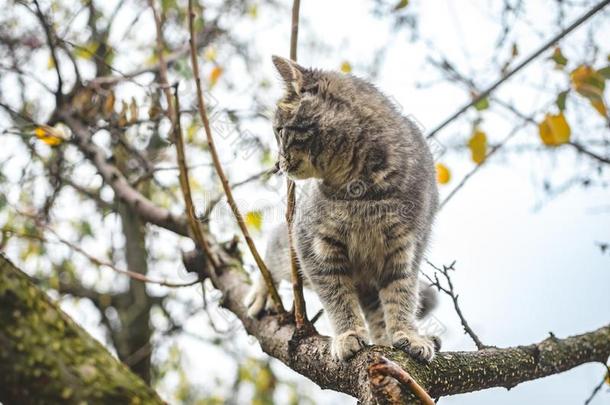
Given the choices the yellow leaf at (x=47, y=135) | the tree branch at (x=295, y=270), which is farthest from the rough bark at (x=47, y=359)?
the yellow leaf at (x=47, y=135)

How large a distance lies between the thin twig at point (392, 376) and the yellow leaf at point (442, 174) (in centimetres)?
164

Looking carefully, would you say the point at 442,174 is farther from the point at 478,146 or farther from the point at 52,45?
the point at 52,45

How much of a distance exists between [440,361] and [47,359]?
107 centimetres

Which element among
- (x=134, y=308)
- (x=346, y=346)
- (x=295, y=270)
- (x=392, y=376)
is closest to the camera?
(x=392, y=376)

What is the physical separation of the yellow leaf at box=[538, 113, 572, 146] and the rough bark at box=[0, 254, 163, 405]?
1.95 m

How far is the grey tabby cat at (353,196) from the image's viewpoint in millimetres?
2293

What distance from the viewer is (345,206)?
2359mm

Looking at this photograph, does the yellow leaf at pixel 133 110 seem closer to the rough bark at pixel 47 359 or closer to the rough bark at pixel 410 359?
the rough bark at pixel 410 359

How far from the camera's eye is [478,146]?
279 centimetres

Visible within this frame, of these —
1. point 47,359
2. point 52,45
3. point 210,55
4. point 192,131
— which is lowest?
point 47,359

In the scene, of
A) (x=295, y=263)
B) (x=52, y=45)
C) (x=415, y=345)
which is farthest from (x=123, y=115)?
(x=415, y=345)

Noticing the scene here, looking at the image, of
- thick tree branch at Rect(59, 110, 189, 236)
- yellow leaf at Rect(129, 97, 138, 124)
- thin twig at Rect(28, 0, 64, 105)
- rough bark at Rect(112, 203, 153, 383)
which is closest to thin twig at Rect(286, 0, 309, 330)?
thick tree branch at Rect(59, 110, 189, 236)

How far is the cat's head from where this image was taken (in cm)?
241

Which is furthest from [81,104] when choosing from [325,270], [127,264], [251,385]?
[251,385]
